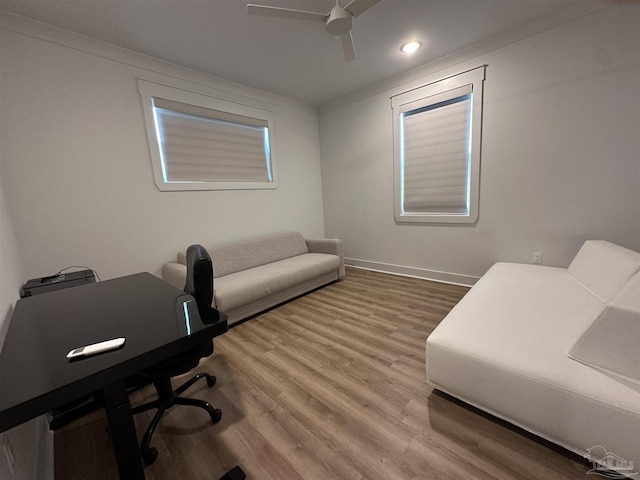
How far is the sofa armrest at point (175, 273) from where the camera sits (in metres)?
2.40

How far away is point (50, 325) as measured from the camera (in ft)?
3.53

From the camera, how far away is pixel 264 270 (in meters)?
2.99

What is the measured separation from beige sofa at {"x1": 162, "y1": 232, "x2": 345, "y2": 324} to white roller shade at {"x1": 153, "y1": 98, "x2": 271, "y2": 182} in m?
0.90

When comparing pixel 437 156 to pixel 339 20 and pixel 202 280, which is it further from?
pixel 202 280

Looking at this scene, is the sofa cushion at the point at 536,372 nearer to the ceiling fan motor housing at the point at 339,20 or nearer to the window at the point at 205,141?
the ceiling fan motor housing at the point at 339,20

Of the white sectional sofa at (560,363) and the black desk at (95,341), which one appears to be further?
the white sectional sofa at (560,363)

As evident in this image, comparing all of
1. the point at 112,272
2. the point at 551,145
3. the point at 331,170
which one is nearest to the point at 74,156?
the point at 112,272

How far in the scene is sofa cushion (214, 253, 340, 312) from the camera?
2.40 meters

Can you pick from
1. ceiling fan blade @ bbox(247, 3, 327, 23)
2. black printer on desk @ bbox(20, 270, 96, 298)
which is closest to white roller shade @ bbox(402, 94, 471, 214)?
ceiling fan blade @ bbox(247, 3, 327, 23)

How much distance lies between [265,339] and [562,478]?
194cm

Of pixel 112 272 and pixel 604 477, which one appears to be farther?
pixel 112 272

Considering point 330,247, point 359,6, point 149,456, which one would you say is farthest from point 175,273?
point 359,6

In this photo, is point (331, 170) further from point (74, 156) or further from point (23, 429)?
point (23, 429)

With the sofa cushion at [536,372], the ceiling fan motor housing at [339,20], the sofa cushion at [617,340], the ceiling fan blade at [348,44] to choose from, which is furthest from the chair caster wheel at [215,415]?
the ceiling fan blade at [348,44]
